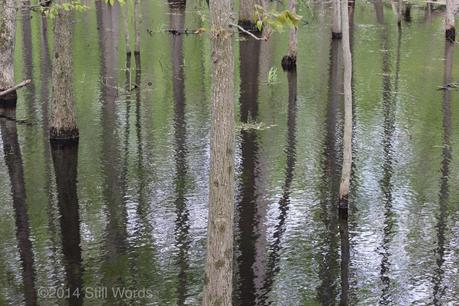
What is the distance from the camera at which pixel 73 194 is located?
17.4 m

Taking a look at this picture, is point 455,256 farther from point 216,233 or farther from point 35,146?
point 35,146

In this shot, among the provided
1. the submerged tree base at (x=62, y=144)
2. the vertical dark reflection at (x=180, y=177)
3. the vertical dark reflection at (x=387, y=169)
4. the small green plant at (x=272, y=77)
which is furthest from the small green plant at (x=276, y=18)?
the small green plant at (x=272, y=77)

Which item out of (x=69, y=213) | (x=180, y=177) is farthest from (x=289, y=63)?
(x=69, y=213)

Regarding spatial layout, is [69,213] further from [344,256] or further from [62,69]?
[344,256]

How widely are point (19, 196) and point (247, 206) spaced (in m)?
5.63

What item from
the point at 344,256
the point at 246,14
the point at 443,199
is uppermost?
the point at 246,14

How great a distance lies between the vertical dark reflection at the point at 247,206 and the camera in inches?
500

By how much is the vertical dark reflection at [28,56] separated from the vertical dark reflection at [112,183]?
2702mm

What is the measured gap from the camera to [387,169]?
1914cm

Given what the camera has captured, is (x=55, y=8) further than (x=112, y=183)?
No

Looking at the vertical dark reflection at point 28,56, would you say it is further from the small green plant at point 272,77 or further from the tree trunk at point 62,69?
the small green plant at point 272,77

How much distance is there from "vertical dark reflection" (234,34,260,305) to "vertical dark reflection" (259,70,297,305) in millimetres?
286

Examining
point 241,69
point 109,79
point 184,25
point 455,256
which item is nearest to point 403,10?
point 184,25

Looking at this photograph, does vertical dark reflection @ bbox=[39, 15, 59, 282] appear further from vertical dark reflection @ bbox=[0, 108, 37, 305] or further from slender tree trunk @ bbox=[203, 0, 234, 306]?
slender tree trunk @ bbox=[203, 0, 234, 306]
